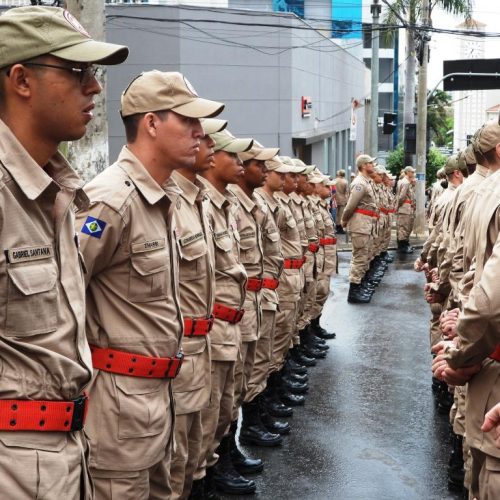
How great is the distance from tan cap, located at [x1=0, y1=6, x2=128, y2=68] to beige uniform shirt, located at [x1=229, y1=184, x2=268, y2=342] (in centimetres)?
366

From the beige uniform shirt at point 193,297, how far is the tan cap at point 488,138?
2307 millimetres

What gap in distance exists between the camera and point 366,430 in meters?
7.84

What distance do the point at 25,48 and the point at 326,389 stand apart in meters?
7.00

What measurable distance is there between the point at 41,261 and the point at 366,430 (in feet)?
18.2

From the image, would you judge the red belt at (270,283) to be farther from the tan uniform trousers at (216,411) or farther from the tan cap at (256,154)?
the tan uniform trousers at (216,411)

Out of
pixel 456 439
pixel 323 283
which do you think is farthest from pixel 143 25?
pixel 456 439

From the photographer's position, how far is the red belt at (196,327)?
15.5 feet

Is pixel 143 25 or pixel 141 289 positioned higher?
pixel 143 25

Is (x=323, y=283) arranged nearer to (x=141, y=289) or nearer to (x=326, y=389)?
(x=326, y=389)

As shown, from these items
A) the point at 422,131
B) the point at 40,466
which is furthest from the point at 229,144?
the point at 422,131

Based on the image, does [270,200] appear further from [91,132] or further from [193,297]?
[193,297]

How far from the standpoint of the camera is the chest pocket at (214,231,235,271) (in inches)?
221

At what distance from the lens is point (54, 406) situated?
9.00ft

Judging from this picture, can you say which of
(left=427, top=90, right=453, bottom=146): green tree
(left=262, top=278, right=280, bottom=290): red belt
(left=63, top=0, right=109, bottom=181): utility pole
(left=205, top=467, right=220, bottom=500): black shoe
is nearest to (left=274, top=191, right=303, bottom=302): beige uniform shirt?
(left=262, top=278, right=280, bottom=290): red belt
